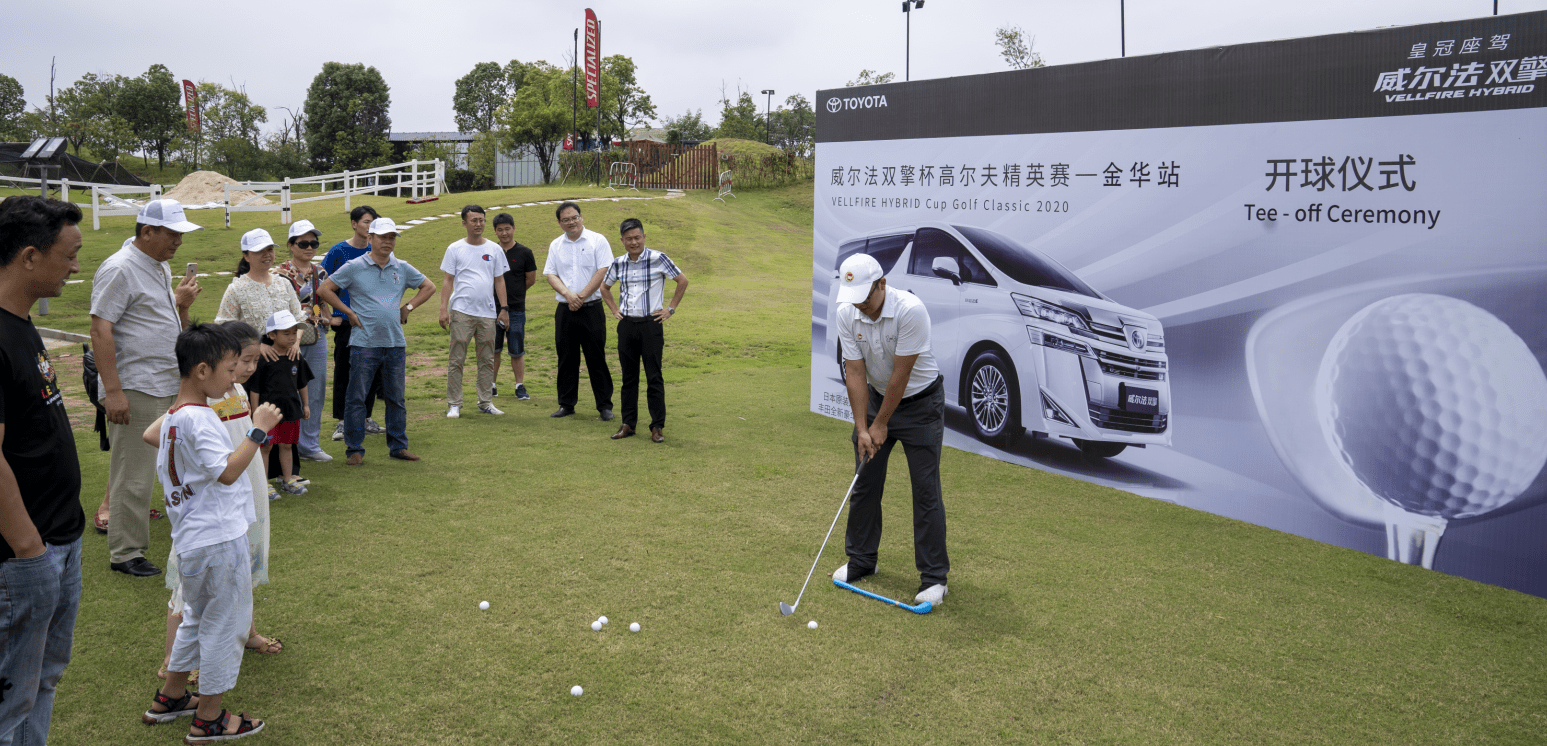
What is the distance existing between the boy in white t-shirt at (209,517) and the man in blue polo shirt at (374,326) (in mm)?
3787

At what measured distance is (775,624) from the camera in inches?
179

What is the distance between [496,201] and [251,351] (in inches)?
952

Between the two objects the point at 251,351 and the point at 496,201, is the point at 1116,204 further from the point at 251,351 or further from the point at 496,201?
the point at 496,201

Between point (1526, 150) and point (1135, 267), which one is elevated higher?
point (1526, 150)

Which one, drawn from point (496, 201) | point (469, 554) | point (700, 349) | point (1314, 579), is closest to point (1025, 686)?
point (1314, 579)

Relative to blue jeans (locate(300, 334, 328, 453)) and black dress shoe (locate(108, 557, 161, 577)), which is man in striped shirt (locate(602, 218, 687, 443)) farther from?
black dress shoe (locate(108, 557, 161, 577))

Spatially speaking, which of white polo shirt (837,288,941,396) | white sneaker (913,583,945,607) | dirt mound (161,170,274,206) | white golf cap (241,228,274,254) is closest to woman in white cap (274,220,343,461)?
white golf cap (241,228,274,254)

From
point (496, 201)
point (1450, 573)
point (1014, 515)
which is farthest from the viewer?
point (496, 201)

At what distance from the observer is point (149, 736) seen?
11.2 ft

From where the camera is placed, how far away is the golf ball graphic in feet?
17.5

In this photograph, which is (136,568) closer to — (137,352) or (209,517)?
(137,352)

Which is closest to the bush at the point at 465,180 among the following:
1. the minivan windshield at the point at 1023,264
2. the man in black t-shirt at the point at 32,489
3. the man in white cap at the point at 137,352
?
the minivan windshield at the point at 1023,264

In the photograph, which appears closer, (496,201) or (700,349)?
(700,349)

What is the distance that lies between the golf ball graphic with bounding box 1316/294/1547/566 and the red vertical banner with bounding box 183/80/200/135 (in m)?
62.0
